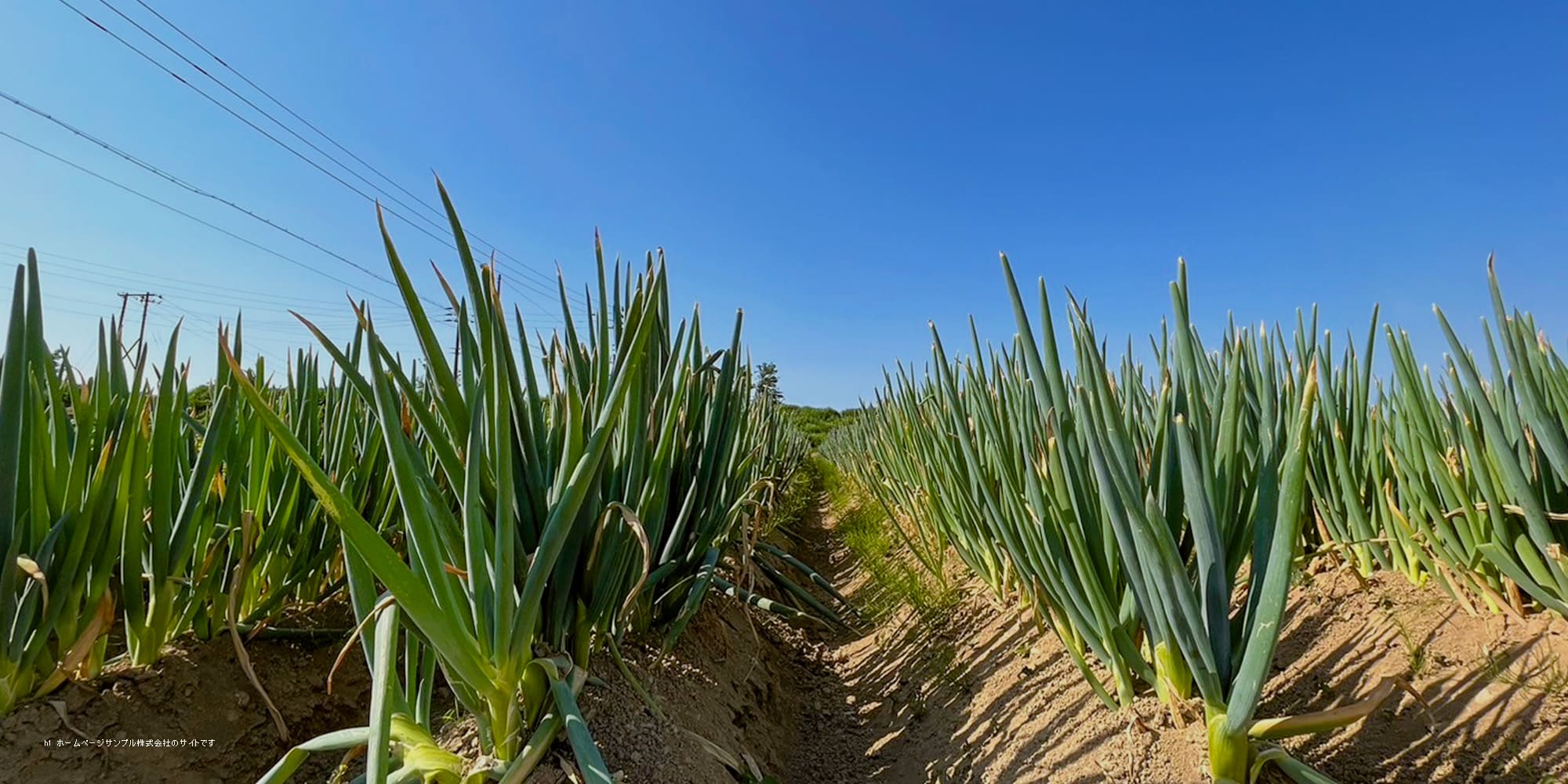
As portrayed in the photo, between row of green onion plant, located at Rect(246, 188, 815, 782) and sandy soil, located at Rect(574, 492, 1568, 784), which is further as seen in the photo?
sandy soil, located at Rect(574, 492, 1568, 784)

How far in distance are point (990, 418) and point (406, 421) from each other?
1.05m

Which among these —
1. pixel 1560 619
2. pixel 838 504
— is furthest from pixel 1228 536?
pixel 838 504

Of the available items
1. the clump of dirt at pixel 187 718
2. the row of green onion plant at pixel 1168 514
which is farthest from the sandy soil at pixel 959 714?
the row of green onion plant at pixel 1168 514

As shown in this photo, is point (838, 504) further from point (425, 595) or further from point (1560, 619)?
point (425, 595)

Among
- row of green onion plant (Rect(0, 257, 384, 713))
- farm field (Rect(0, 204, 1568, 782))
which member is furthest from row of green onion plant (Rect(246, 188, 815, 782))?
row of green onion plant (Rect(0, 257, 384, 713))

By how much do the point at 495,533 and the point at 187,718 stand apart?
2.87 ft

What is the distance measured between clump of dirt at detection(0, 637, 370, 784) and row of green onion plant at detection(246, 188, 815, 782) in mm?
419

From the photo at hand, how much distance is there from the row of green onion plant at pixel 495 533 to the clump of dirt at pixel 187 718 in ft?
1.37

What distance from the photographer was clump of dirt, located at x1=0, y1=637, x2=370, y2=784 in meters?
0.90

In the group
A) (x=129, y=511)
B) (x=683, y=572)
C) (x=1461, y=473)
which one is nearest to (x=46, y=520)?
(x=129, y=511)

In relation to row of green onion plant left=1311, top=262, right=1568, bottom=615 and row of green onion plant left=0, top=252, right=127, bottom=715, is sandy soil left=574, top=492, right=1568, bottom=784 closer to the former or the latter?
row of green onion plant left=1311, top=262, right=1568, bottom=615

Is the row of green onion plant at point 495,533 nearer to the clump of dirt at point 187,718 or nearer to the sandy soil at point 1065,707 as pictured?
the sandy soil at point 1065,707

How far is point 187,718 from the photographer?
1.04 meters

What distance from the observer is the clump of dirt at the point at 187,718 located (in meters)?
0.90
